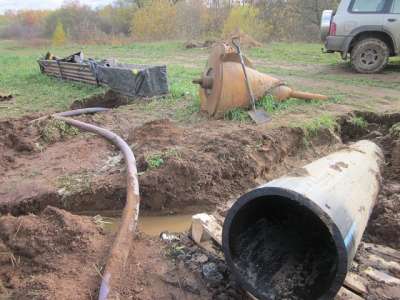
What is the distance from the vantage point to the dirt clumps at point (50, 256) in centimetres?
311

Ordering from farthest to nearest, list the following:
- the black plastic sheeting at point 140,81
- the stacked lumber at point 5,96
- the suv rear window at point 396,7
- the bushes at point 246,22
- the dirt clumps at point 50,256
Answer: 1. the bushes at point 246,22
2. the suv rear window at point 396,7
3. the stacked lumber at point 5,96
4. the black plastic sheeting at point 140,81
5. the dirt clumps at point 50,256

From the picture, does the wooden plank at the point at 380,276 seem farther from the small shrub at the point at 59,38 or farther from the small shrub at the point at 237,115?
the small shrub at the point at 59,38

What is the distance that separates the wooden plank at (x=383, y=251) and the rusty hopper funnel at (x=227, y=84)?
3.60 meters

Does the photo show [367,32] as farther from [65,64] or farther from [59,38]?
[59,38]

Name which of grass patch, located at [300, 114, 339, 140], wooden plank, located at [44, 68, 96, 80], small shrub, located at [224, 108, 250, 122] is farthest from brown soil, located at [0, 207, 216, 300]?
wooden plank, located at [44, 68, 96, 80]

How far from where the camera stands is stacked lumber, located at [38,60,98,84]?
396 inches

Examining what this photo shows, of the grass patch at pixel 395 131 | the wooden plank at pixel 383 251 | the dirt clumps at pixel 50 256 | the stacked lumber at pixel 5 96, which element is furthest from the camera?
the stacked lumber at pixel 5 96

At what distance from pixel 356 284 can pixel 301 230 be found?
1.93ft

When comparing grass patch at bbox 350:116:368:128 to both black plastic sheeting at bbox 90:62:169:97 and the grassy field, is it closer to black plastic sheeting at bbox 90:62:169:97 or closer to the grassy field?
the grassy field

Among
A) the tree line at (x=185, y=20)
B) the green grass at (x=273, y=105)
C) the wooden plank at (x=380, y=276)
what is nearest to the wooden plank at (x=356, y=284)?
the wooden plank at (x=380, y=276)

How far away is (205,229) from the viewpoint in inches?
143

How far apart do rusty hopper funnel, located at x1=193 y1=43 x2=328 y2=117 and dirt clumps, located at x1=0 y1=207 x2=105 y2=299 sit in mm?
3499

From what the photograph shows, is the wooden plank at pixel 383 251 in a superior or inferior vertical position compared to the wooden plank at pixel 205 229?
inferior

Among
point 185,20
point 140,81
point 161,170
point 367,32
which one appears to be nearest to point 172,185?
point 161,170
